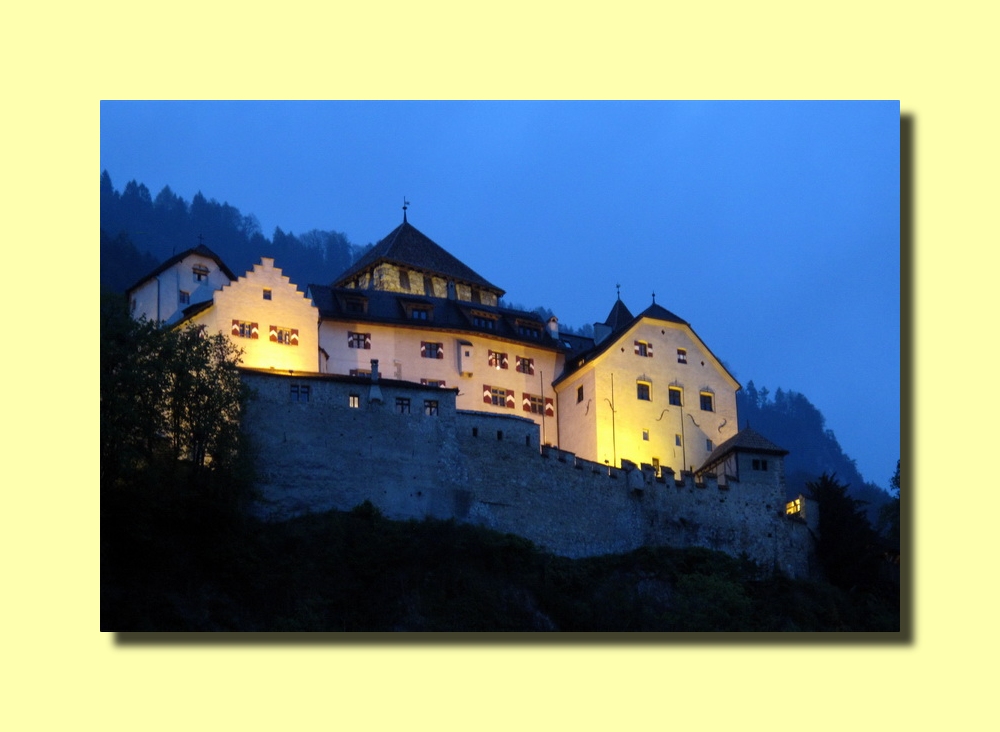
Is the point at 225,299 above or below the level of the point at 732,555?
above

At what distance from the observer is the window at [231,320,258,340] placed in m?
30.7

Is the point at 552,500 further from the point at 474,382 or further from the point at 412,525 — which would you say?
the point at 474,382

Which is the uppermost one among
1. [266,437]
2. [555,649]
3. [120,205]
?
[120,205]

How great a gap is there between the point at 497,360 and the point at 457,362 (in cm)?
115

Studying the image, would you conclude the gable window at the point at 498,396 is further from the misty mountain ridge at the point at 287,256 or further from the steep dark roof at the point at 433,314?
the misty mountain ridge at the point at 287,256

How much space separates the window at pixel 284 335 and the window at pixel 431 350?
12.5 feet

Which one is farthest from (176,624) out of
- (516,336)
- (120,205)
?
(516,336)

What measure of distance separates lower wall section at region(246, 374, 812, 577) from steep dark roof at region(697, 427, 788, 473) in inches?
39.2

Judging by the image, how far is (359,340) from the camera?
33.6 m

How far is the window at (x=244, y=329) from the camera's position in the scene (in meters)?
30.7

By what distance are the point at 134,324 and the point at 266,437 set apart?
330 cm

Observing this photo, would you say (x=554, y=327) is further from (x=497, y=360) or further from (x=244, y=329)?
(x=244, y=329)

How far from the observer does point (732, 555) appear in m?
30.4

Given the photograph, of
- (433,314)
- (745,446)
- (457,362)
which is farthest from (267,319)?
(745,446)
